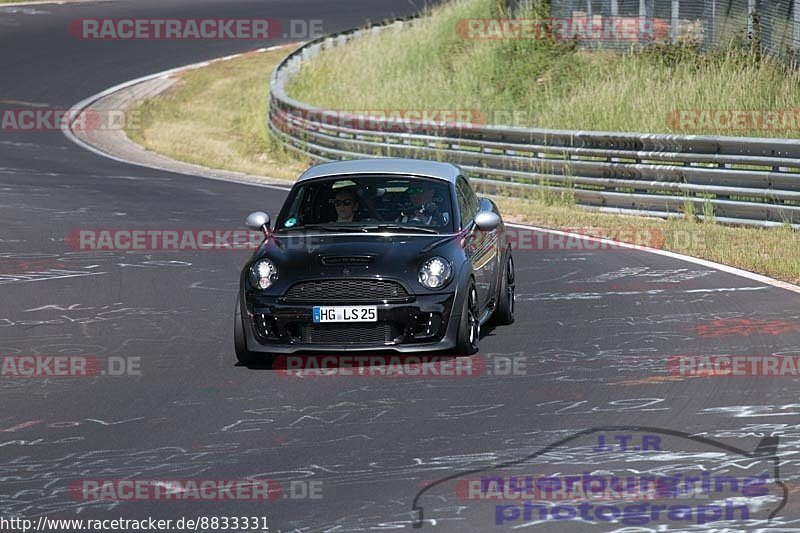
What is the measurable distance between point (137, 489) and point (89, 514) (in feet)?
1.41

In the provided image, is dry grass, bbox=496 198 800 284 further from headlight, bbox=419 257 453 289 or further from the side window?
headlight, bbox=419 257 453 289

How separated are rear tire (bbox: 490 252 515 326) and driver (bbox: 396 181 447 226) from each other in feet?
2.87

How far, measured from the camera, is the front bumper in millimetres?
10195

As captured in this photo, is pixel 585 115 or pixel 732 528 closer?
pixel 732 528

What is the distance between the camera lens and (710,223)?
60.5 feet

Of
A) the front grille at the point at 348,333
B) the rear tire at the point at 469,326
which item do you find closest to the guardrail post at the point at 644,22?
the rear tire at the point at 469,326

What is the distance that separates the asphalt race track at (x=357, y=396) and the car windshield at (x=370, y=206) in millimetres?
1044

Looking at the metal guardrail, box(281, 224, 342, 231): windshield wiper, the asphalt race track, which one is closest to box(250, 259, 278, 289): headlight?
the asphalt race track

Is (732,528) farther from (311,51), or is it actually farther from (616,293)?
(311,51)

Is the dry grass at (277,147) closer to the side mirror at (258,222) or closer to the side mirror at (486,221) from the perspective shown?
the side mirror at (486,221)

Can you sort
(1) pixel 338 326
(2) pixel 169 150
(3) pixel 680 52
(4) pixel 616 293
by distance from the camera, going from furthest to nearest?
(2) pixel 169 150 < (3) pixel 680 52 < (4) pixel 616 293 < (1) pixel 338 326

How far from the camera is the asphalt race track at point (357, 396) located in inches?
279

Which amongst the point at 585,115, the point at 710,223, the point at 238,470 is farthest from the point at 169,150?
the point at 238,470

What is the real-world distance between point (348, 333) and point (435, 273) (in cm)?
76
